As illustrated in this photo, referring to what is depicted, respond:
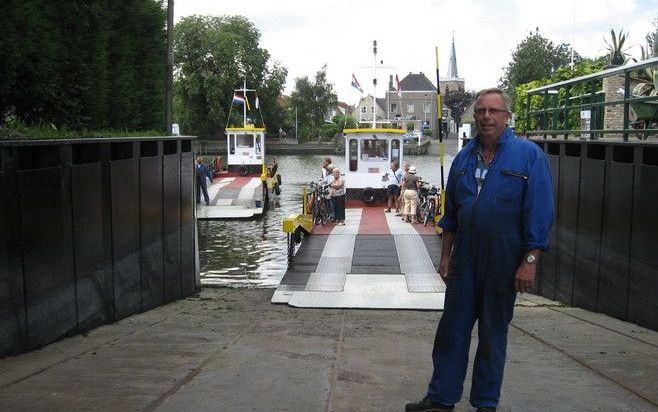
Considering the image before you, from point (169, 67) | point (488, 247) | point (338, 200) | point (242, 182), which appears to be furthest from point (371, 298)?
point (242, 182)

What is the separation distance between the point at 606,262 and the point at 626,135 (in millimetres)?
1551

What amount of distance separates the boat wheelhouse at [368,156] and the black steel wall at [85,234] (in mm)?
12848

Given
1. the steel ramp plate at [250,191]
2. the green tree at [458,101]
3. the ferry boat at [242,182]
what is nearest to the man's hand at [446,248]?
the ferry boat at [242,182]

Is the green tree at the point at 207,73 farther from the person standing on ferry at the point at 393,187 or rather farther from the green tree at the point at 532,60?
the person standing on ferry at the point at 393,187

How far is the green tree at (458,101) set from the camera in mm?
125419

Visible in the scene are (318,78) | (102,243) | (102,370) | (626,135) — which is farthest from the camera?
(318,78)

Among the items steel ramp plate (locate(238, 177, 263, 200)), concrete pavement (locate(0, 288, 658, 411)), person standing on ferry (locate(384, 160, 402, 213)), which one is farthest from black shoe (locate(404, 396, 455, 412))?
steel ramp plate (locate(238, 177, 263, 200))

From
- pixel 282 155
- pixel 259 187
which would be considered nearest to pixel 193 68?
pixel 282 155

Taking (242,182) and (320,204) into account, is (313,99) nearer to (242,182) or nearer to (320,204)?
(242,182)

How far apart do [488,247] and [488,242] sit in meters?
0.03

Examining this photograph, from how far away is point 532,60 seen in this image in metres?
61.3

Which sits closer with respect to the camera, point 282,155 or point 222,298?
point 222,298

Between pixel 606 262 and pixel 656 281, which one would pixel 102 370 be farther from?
pixel 606 262

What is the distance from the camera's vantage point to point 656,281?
23.6 feet
